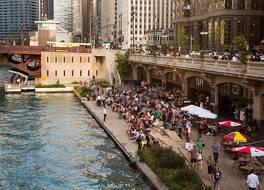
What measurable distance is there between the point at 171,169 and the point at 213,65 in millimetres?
20389

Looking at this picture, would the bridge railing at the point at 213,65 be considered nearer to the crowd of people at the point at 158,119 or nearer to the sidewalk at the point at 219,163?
the crowd of people at the point at 158,119

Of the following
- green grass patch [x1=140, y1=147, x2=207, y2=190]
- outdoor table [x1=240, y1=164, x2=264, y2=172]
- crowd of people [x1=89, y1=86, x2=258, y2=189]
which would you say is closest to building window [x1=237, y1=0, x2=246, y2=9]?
crowd of people [x1=89, y1=86, x2=258, y2=189]

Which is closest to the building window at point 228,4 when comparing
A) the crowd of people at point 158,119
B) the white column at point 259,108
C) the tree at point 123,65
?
the tree at point 123,65

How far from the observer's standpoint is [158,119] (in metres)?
49.6

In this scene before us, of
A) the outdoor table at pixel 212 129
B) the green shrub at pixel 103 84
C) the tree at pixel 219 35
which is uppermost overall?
the tree at pixel 219 35

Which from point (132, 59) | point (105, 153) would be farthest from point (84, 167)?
point (132, 59)

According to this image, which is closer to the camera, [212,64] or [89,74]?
[212,64]

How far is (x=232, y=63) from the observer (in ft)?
143

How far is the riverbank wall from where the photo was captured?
31020 millimetres

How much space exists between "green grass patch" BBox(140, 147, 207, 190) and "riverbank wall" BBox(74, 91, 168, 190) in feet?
1.29

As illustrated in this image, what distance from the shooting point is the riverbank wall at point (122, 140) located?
31020 mm

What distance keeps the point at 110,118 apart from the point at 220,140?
62.2 ft

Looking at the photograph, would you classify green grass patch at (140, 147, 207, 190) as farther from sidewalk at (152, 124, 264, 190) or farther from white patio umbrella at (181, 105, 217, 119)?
white patio umbrella at (181, 105, 217, 119)

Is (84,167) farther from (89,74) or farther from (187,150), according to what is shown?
(89,74)
